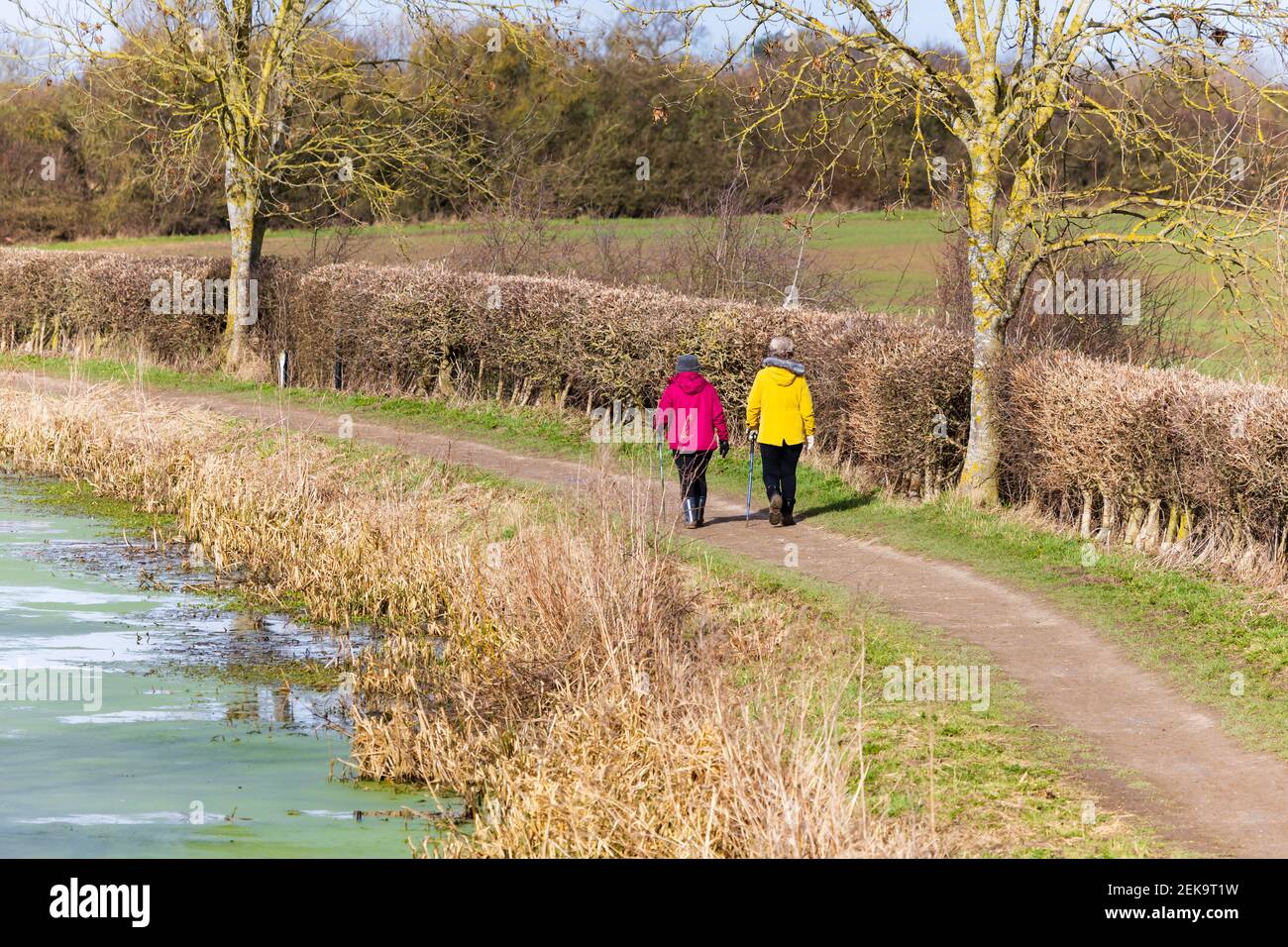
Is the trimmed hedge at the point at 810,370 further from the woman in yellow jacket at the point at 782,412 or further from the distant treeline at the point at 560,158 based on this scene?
the distant treeline at the point at 560,158

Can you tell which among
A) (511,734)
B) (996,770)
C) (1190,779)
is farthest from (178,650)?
(1190,779)

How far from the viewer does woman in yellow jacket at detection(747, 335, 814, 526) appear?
14422mm

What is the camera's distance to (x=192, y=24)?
952 inches

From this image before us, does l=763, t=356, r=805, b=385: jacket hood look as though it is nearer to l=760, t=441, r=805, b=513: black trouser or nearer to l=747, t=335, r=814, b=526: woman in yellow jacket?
l=747, t=335, r=814, b=526: woman in yellow jacket

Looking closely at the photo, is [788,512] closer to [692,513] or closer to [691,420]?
[692,513]

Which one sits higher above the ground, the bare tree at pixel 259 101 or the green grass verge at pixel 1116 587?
the bare tree at pixel 259 101

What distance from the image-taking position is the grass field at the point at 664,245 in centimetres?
3050

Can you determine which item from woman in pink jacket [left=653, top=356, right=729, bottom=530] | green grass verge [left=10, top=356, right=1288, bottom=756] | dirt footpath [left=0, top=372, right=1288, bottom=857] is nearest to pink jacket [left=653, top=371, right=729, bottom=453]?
woman in pink jacket [left=653, top=356, right=729, bottom=530]

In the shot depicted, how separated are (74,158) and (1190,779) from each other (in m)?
54.0

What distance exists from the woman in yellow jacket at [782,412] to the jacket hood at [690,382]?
45 centimetres

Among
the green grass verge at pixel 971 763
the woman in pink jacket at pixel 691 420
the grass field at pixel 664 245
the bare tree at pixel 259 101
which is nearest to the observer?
the green grass verge at pixel 971 763

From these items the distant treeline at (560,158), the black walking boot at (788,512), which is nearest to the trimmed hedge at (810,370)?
the black walking boot at (788,512)

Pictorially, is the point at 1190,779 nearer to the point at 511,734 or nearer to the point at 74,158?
the point at 511,734
